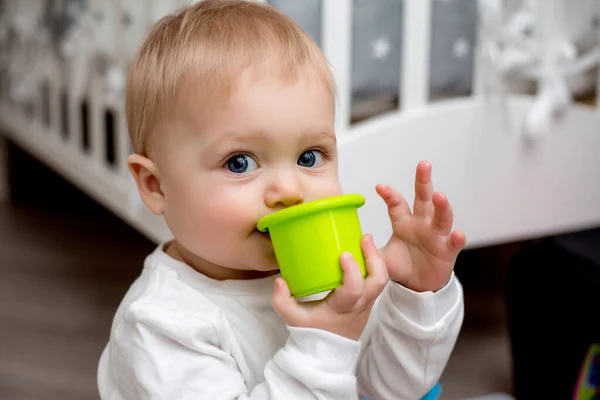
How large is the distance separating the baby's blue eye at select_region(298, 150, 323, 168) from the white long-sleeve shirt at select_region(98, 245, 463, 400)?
0.13 meters

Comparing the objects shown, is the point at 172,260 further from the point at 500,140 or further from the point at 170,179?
the point at 500,140

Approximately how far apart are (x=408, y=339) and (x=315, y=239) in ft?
0.65

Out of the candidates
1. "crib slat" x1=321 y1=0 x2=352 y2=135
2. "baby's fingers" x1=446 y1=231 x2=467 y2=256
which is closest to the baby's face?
"baby's fingers" x1=446 y1=231 x2=467 y2=256

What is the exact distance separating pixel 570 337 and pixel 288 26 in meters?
0.63

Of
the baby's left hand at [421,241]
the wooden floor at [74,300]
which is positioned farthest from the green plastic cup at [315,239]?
the wooden floor at [74,300]

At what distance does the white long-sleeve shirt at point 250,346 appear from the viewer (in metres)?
0.68

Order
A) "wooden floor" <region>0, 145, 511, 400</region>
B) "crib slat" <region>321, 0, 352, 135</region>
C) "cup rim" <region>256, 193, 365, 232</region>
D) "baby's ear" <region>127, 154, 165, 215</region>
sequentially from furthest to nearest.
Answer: "wooden floor" <region>0, 145, 511, 400</region>
"crib slat" <region>321, 0, 352, 135</region>
"baby's ear" <region>127, 154, 165, 215</region>
"cup rim" <region>256, 193, 365, 232</region>

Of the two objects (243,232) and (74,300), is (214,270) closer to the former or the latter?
(243,232)

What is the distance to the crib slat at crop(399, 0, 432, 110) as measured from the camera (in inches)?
43.8

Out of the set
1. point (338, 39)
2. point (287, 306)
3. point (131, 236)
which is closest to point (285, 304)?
point (287, 306)

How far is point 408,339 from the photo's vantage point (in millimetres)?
798

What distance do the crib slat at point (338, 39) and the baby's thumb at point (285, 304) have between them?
Result: 0.41 meters

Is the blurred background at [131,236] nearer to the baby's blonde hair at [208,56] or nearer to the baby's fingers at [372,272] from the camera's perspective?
the baby's blonde hair at [208,56]

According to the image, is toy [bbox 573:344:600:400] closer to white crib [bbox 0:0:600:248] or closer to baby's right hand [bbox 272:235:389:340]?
white crib [bbox 0:0:600:248]
